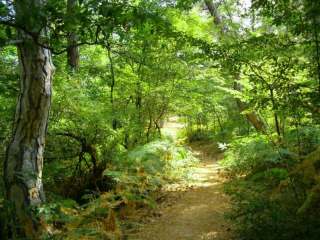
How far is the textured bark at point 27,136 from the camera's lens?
4.64m

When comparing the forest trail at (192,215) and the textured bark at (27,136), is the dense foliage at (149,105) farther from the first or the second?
the forest trail at (192,215)

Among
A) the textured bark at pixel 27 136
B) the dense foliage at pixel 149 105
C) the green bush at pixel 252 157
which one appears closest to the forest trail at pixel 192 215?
the dense foliage at pixel 149 105

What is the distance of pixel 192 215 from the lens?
6930 mm

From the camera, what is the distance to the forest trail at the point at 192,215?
5914 mm

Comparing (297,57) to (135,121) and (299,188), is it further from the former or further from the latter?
(135,121)

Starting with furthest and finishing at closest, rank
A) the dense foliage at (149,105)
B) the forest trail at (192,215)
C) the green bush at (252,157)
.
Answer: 1. the green bush at (252,157)
2. the forest trail at (192,215)
3. the dense foliage at (149,105)

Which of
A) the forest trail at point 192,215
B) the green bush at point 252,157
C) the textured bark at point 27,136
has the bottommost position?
the forest trail at point 192,215

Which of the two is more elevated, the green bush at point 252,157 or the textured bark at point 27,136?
the textured bark at point 27,136

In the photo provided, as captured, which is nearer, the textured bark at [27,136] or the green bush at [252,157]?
the textured bark at [27,136]

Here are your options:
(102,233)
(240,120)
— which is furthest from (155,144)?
(240,120)

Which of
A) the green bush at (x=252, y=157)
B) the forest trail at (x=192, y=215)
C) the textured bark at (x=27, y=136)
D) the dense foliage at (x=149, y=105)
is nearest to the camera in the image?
the dense foliage at (x=149, y=105)

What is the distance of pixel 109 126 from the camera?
842 centimetres

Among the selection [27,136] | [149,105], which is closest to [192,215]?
[27,136]

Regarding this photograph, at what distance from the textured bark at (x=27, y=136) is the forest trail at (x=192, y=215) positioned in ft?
6.75
